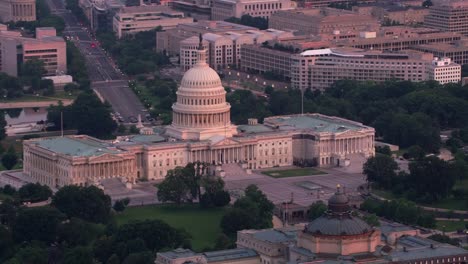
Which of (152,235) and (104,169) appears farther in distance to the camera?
(104,169)

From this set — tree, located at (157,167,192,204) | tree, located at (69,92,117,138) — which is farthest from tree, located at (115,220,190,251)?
tree, located at (69,92,117,138)

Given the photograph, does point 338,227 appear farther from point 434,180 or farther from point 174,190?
point 174,190

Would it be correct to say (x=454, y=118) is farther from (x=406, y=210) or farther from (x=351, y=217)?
(x=351, y=217)

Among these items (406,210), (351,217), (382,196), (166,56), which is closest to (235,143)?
(382,196)

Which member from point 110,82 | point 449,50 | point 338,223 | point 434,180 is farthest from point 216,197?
point 449,50

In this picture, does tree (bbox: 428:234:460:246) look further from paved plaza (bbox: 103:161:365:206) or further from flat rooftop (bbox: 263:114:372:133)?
flat rooftop (bbox: 263:114:372:133)
